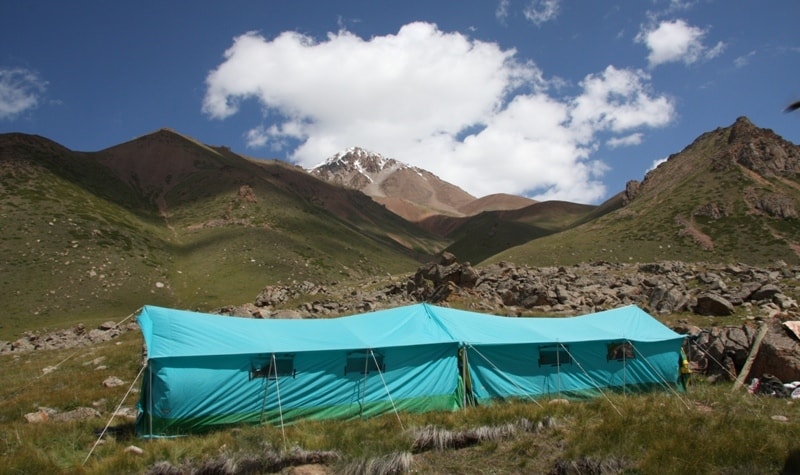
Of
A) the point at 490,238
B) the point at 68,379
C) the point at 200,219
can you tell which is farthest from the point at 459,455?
the point at 490,238

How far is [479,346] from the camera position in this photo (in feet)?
55.5

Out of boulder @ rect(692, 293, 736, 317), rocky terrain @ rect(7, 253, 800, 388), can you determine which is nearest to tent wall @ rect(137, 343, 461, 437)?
rocky terrain @ rect(7, 253, 800, 388)

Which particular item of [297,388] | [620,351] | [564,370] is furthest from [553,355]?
[297,388]

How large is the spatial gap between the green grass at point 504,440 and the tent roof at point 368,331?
2.28m

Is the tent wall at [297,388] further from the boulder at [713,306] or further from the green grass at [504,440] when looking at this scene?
Answer: the boulder at [713,306]

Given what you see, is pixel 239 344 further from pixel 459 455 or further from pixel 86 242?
pixel 86 242

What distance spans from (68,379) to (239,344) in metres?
11.2

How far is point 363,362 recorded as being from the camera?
51.5 feet

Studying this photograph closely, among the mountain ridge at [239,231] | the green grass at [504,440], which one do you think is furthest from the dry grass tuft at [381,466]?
the mountain ridge at [239,231]

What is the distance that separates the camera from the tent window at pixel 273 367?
14461 millimetres

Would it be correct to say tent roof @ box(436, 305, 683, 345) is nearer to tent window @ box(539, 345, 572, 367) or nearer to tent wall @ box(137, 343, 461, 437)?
tent window @ box(539, 345, 572, 367)

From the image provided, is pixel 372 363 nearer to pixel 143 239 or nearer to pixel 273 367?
pixel 273 367

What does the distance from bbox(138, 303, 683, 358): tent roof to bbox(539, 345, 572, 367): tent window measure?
0.34m

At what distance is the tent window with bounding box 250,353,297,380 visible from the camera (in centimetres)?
1446
